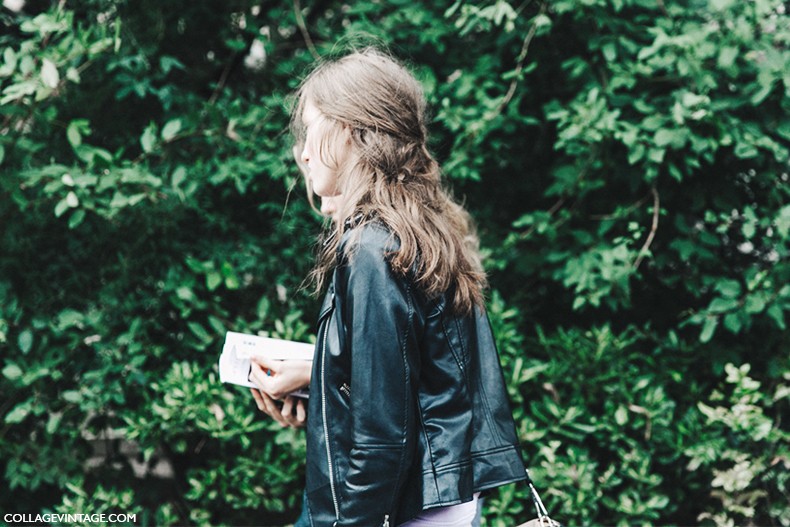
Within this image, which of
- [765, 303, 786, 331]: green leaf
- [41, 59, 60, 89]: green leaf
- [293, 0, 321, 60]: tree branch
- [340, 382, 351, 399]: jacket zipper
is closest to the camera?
[340, 382, 351, 399]: jacket zipper

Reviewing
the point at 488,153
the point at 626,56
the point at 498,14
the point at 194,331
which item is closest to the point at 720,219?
the point at 626,56

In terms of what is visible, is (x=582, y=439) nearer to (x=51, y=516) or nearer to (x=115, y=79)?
(x=51, y=516)

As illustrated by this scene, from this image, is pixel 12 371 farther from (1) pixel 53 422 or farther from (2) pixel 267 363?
(2) pixel 267 363

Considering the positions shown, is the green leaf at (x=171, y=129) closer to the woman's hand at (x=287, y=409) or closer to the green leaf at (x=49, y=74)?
the green leaf at (x=49, y=74)

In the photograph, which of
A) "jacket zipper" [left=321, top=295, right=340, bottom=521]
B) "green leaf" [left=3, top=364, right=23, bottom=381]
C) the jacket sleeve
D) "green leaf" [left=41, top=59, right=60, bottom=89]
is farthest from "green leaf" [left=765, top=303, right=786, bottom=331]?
"green leaf" [left=3, top=364, right=23, bottom=381]

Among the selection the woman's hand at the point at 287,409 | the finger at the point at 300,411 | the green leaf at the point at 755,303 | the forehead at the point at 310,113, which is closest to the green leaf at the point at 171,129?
the forehead at the point at 310,113

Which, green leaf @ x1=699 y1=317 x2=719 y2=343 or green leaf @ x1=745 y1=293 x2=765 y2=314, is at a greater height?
green leaf @ x1=745 y1=293 x2=765 y2=314

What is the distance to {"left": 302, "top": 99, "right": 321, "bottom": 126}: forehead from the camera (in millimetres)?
1938

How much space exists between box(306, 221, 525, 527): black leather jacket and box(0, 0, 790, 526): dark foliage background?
1217 mm

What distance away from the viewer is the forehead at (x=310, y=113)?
6.36 feet

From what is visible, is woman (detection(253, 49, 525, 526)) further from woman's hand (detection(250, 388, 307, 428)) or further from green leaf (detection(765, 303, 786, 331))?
green leaf (detection(765, 303, 786, 331))

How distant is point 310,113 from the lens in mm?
1957

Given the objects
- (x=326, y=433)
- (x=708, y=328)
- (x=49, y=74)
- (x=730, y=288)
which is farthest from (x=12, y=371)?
(x=730, y=288)

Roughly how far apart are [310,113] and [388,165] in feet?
0.87
